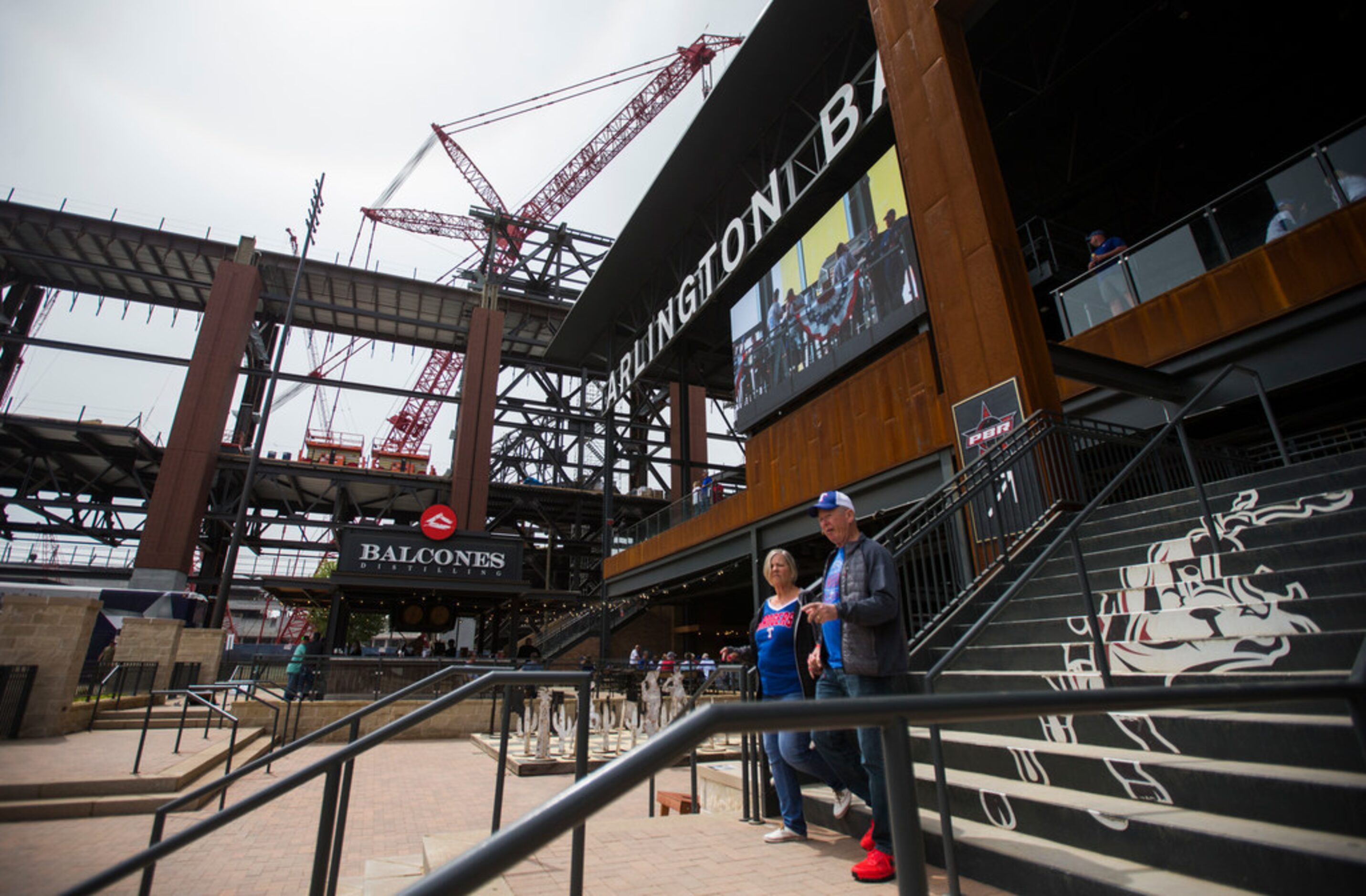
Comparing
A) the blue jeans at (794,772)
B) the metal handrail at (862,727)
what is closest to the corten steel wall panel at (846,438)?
the blue jeans at (794,772)

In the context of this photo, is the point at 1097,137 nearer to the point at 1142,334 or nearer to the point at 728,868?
the point at 1142,334

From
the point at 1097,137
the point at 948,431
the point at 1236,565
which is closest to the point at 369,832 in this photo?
the point at 1236,565

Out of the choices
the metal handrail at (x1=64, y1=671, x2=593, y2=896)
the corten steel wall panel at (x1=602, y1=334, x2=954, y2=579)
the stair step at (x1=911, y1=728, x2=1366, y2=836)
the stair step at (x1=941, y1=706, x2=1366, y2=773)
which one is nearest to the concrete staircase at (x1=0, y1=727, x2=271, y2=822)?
the metal handrail at (x1=64, y1=671, x2=593, y2=896)

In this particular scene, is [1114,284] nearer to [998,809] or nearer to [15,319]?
[998,809]

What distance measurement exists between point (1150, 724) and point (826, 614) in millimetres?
1848

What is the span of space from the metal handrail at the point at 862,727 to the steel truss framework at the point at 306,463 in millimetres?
26661

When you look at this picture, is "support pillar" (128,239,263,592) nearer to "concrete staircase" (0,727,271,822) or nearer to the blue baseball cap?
"concrete staircase" (0,727,271,822)

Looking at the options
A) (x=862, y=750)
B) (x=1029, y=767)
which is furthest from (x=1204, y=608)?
(x=862, y=750)

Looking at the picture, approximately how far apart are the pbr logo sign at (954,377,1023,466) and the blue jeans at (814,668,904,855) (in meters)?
6.11

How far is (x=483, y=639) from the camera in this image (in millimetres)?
36469

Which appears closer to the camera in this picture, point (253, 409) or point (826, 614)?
point (826, 614)

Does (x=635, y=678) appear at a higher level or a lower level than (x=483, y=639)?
lower

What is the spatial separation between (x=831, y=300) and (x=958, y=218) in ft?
18.0

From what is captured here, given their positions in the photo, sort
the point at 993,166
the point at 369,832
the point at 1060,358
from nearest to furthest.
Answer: the point at 369,832 < the point at 1060,358 < the point at 993,166
